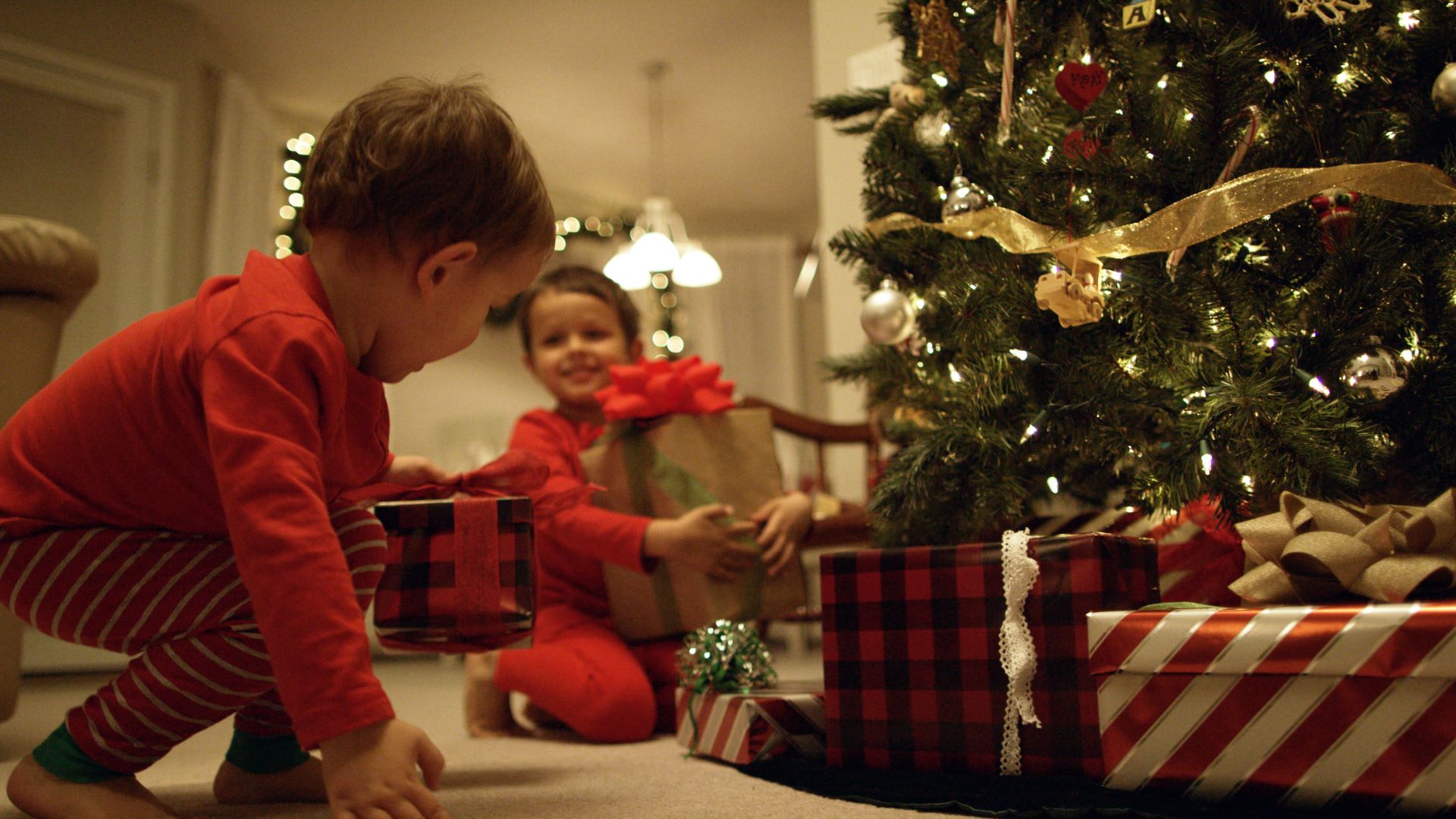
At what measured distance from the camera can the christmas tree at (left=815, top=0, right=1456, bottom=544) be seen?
2.77ft

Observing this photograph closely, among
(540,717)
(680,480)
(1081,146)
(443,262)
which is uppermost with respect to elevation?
(1081,146)

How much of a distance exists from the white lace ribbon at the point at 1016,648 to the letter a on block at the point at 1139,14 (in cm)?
49

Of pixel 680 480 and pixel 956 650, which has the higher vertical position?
pixel 680 480

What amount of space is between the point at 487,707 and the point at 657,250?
7.03 ft

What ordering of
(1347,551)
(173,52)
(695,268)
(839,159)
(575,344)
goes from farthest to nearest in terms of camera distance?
1. (695,268)
2. (173,52)
3. (839,159)
4. (575,344)
5. (1347,551)

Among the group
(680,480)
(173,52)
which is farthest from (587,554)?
(173,52)

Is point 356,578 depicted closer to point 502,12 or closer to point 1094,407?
point 1094,407

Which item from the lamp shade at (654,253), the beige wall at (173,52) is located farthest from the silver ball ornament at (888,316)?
the beige wall at (173,52)

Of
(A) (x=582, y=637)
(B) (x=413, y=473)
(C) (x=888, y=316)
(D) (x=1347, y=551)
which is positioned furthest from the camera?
(A) (x=582, y=637)

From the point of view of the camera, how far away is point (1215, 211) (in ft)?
2.76

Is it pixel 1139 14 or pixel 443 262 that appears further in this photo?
pixel 1139 14

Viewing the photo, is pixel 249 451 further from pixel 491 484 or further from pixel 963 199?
pixel 963 199

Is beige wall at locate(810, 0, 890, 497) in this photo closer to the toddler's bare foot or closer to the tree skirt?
the toddler's bare foot

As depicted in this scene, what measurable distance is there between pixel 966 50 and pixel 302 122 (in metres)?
3.50
